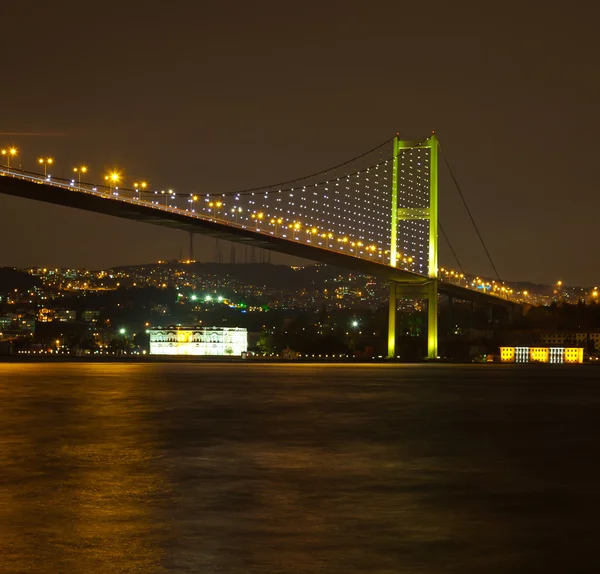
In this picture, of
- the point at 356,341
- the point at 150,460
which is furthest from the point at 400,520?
the point at 356,341

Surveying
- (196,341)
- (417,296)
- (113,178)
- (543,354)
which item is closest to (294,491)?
(113,178)

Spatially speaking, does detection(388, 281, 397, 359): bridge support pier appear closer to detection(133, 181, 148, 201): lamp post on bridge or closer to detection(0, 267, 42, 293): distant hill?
detection(133, 181, 148, 201): lamp post on bridge

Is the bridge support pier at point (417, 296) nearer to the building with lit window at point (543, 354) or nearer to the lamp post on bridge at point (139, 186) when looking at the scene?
the lamp post on bridge at point (139, 186)

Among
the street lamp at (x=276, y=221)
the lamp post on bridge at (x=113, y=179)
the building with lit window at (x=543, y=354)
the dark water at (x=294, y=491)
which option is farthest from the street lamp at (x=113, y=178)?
the building with lit window at (x=543, y=354)

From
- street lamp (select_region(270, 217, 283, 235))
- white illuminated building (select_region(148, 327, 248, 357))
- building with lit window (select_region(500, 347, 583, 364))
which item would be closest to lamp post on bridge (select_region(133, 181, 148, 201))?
street lamp (select_region(270, 217, 283, 235))

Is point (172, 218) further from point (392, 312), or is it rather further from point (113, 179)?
point (392, 312)

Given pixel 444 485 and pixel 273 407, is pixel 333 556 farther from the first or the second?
pixel 273 407
